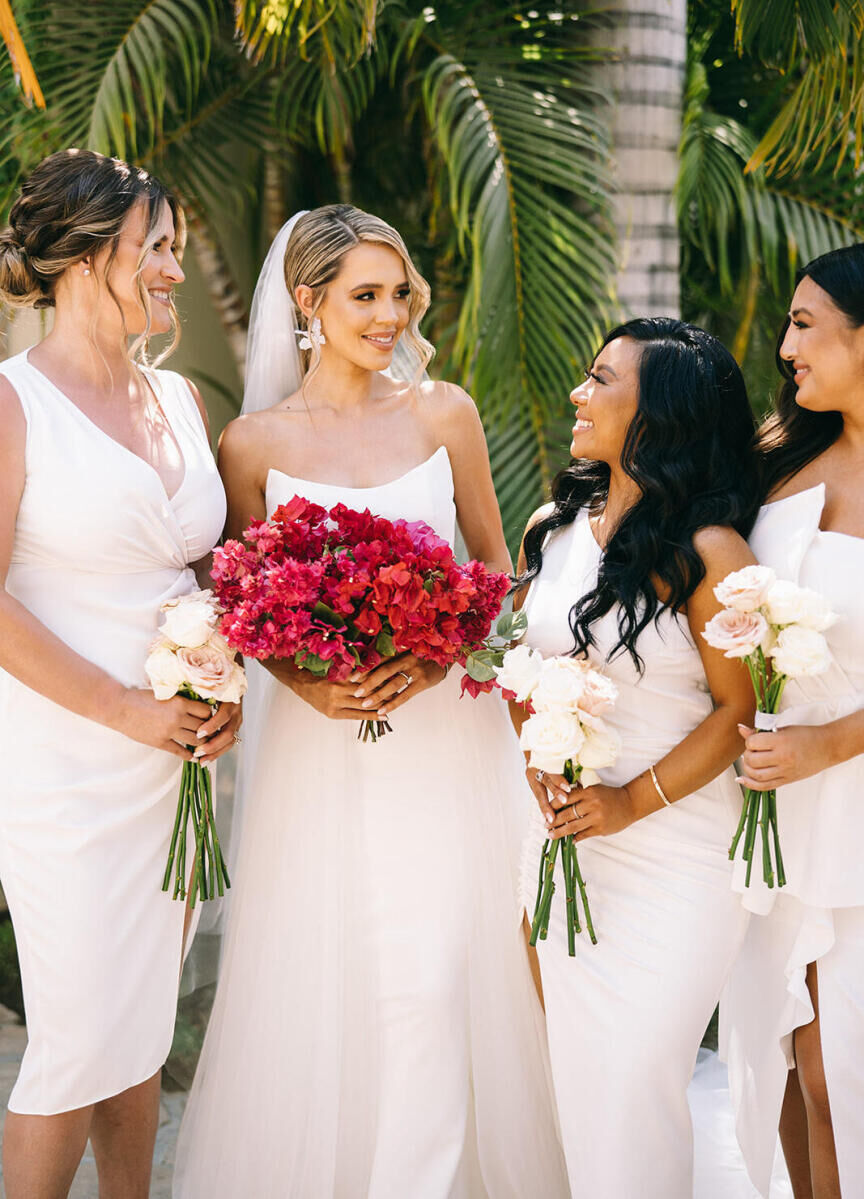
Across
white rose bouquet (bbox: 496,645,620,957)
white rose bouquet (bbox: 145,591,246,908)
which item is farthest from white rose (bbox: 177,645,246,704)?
white rose bouquet (bbox: 496,645,620,957)

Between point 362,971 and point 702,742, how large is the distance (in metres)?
1.19

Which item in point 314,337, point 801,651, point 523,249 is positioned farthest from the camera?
point 523,249

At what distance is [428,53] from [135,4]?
1.43 meters

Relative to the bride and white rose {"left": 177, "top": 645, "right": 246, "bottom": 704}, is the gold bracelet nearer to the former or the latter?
the bride

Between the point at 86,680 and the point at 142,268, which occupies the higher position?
the point at 142,268

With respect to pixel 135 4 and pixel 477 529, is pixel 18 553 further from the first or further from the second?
pixel 135 4

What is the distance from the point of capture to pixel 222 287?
23.5 feet

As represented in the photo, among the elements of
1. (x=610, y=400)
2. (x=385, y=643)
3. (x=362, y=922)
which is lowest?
(x=362, y=922)

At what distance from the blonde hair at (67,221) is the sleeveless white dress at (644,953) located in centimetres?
147

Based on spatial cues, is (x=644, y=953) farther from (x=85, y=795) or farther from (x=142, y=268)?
(x=142, y=268)

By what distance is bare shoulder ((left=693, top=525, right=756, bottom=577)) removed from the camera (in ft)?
10.1

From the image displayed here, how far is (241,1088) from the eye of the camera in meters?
3.57

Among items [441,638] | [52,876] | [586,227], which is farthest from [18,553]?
[586,227]

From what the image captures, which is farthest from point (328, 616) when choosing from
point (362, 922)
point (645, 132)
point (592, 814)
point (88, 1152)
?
point (645, 132)
